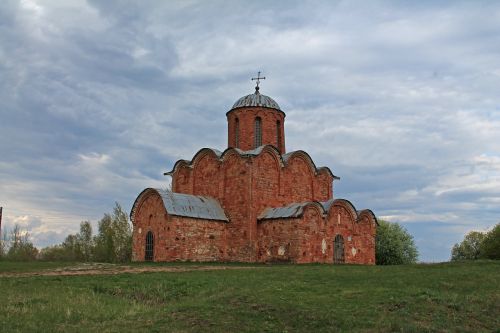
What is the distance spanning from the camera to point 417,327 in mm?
11023

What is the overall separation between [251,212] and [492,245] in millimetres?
28403

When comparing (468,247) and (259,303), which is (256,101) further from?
(468,247)

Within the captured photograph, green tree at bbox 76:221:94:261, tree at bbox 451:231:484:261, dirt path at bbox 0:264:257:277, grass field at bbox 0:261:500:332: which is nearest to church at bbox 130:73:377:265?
dirt path at bbox 0:264:257:277

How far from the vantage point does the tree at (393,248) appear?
150ft

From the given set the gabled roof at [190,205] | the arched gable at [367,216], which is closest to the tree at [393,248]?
the arched gable at [367,216]

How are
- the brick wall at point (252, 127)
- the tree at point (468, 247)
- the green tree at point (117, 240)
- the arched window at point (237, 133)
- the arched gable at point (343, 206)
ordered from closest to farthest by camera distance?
the arched gable at point (343, 206) → the brick wall at point (252, 127) → the arched window at point (237, 133) → the green tree at point (117, 240) → the tree at point (468, 247)

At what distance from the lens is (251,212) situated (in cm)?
3067

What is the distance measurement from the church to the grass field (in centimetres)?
1113

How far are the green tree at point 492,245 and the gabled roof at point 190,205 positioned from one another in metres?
28.8

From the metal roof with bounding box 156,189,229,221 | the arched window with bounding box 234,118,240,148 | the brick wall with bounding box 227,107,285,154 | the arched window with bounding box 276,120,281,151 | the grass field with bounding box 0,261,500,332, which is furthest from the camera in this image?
the arched window with bounding box 276,120,281,151

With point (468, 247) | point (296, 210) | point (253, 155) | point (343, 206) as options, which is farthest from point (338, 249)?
→ point (468, 247)

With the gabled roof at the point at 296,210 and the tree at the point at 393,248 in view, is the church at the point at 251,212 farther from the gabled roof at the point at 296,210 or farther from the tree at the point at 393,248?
the tree at the point at 393,248

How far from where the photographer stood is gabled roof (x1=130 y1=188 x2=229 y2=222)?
2933 centimetres

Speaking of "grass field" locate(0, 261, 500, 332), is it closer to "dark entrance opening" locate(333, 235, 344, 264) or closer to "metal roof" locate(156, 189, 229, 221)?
"metal roof" locate(156, 189, 229, 221)
